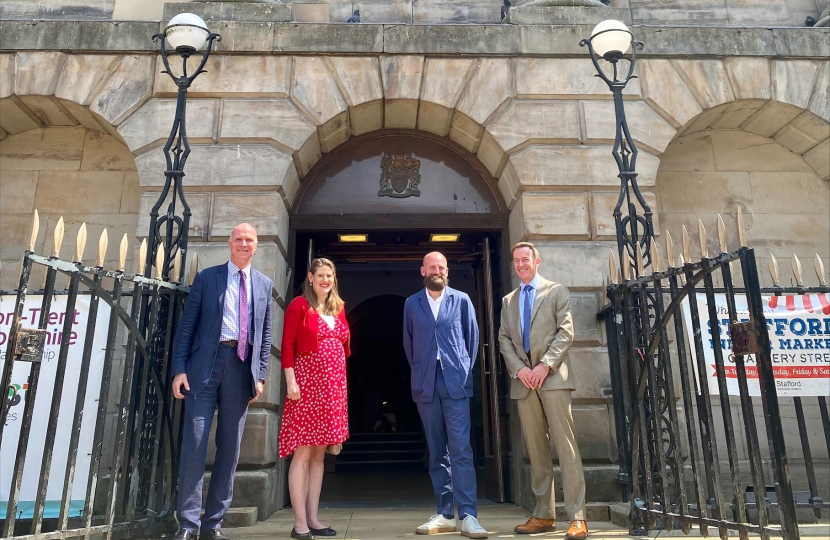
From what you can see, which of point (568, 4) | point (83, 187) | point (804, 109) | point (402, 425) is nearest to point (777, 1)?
point (804, 109)

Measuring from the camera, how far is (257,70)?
7.06 meters

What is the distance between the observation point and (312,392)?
4848 millimetres

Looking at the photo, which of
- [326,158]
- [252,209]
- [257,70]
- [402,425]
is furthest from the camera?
[402,425]

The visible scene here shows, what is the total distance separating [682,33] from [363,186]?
162 inches

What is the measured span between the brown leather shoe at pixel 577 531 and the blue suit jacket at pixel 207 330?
8.21 ft

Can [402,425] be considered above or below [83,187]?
below

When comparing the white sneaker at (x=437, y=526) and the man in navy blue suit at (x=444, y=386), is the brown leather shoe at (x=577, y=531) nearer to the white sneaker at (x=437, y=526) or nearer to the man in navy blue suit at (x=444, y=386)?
the man in navy blue suit at (x=444, y=386)

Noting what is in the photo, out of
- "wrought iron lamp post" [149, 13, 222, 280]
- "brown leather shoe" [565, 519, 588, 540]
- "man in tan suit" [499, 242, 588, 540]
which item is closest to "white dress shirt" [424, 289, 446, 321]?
"man in tan suit" [499, 242, 588, 540]

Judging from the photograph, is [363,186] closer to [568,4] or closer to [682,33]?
[568,4]

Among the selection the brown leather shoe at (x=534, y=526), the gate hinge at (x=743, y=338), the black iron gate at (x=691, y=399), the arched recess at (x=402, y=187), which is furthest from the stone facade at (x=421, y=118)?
the gate hinge at (x=743, y=338)

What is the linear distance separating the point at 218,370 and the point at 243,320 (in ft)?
1.30

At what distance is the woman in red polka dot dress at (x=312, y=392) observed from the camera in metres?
4.71

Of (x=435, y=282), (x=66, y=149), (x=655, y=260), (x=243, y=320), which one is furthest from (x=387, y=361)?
(x=655, y=260)

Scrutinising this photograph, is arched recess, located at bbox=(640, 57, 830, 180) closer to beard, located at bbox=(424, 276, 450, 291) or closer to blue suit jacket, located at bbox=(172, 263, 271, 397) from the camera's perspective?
beard, located at bbox=(424, 276, 450, 291)
